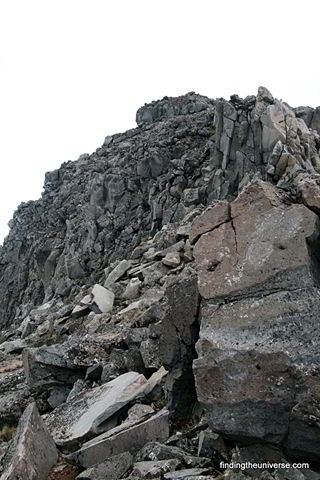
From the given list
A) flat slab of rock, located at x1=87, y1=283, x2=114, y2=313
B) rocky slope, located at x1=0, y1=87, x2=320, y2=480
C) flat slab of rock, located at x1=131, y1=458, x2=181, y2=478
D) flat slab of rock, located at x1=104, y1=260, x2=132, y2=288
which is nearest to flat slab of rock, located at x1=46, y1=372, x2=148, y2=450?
rocky slope, located at x1=0, y1=87, x2=320, y2=480

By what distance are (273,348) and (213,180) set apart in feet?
113

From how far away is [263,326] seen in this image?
6.54 meters

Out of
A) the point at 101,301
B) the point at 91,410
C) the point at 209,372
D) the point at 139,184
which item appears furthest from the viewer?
the point at 139,184

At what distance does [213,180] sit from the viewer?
39750mm

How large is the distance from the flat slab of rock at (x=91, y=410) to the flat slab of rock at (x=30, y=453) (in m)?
0.54

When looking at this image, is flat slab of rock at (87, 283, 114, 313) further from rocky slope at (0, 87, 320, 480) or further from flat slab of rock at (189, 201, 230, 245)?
flat slab of rock at (189, 201, 230, 245)

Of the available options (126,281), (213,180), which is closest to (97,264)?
(213,180)

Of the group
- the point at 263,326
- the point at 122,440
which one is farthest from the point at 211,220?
the point at 122,440

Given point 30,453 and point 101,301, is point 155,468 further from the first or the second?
point 101,301

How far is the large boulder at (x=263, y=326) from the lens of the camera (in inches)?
236

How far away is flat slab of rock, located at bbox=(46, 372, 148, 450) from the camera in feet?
27.7

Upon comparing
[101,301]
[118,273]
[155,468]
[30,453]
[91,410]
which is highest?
[118,273]

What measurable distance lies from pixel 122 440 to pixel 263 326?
10.8 ft

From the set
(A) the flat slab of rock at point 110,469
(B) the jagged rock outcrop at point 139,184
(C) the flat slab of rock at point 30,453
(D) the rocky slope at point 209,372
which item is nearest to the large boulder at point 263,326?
(D) the rocky slope at point 209,372
